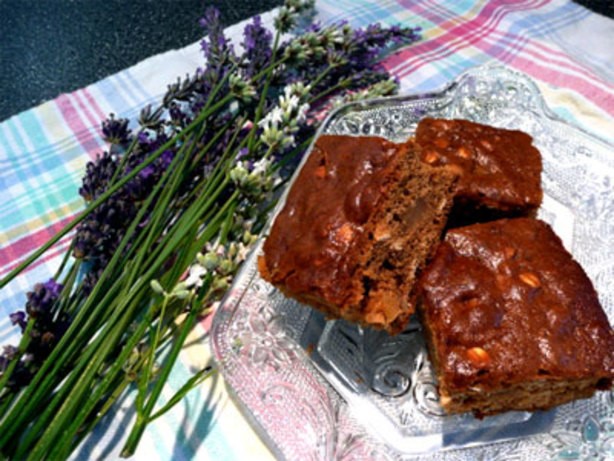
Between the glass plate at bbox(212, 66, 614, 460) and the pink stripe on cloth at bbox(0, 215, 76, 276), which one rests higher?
the pink stripe on cloth at bbox(0, 215, 76, 276)

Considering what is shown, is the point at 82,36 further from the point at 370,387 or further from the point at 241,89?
the point at 370,387

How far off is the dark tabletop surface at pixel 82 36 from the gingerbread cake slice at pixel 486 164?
2.25 m

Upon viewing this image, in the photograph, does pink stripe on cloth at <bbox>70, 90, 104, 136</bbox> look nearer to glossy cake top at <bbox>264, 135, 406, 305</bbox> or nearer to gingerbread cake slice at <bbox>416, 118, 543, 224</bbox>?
glossy cake top at <bbox>264, 135, 406, 305</bbox>

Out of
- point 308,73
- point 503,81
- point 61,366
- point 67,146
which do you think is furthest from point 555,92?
point 61,366

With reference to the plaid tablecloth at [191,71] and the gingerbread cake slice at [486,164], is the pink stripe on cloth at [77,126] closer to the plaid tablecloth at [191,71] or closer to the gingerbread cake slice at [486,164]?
the plaid tablecloth at [191,71]

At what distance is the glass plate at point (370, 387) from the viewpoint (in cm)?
243

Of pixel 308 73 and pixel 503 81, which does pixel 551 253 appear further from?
pixel 308 73

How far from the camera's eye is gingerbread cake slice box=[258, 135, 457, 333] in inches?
96.1

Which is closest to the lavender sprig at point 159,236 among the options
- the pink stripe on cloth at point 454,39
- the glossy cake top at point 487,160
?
the pink stripe on cloth at point 454,39

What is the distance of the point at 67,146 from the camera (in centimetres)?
366

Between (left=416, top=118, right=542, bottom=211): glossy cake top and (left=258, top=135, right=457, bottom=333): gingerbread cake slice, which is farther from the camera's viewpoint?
(left=416, top=118, right=542, bottom=211): glossy cake top

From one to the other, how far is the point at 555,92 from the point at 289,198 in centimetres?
219

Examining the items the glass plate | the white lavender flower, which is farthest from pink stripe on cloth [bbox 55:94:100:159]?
the glass plate

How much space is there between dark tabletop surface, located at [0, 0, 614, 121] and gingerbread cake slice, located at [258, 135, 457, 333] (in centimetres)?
219
